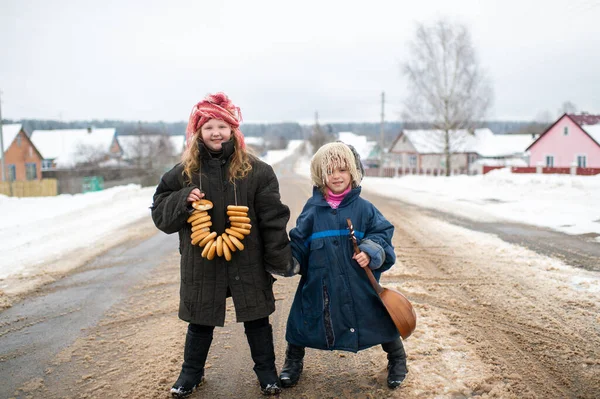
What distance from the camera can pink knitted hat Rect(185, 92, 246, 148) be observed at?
3.03 meters

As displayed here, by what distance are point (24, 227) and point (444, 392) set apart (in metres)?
11.7

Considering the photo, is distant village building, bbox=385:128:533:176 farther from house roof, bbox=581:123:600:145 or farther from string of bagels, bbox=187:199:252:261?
string of bagels, bbox=187:199:252:261

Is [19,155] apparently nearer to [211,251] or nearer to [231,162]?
[231,162]

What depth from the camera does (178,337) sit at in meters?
4.11

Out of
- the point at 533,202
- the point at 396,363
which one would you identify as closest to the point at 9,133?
the point at 533,202

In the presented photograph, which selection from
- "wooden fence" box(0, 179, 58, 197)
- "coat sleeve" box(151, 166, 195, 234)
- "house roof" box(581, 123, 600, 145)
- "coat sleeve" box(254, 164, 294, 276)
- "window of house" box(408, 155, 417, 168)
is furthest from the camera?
"window of house" box(408, 155, 417, 168)

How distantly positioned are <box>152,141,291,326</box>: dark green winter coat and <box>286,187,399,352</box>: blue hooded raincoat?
0.69 feet

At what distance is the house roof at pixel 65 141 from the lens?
53562 mm

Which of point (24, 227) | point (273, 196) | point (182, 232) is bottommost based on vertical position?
point (24, 227)

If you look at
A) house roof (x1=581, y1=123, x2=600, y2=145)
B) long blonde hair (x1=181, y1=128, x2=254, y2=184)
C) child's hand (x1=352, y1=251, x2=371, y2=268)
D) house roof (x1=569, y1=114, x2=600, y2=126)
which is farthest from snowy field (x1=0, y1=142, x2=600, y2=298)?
house roof (x1=569, y1=114, x2=600, y2=126)

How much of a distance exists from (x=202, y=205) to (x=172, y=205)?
19cm

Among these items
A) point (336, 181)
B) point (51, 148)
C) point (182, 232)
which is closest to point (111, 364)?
point (182, 232)

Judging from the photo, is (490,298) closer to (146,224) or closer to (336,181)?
(336,181)

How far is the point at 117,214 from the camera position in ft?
48.0
